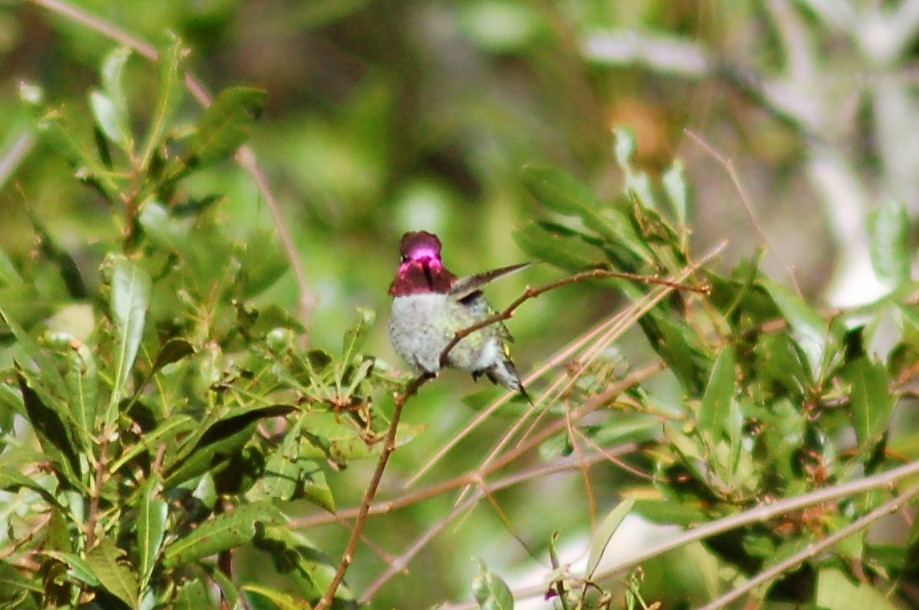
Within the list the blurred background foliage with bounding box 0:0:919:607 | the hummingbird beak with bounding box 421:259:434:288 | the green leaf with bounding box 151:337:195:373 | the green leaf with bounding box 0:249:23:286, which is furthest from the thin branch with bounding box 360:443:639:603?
the blurred background foliage with bounding box 0:0:919:607

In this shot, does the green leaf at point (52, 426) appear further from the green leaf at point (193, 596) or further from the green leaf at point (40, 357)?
the green leaf at point (193, 596)

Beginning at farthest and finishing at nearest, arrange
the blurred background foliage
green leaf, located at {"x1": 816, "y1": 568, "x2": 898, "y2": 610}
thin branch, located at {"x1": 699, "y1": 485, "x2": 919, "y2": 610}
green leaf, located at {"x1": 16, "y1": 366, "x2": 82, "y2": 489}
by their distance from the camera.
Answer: the blurred background foliage → green leaf, located at {"x1": 816, "y1": 568, "x2": 898, "y2": 610} → thin branch, located at {"x1": 699, "y1": 485, "x2": 919, "y2": 610} → green leaf, located at {"x1": 16, "y1": 366, "x2": 82, "y2": 489}

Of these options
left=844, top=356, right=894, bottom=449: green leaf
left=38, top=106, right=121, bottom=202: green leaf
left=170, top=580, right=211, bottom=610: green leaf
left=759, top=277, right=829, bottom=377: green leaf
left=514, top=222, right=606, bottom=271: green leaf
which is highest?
left=38, top=106, right=121, bottom=202: green leaf

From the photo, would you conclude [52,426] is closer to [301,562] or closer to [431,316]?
[301,562]

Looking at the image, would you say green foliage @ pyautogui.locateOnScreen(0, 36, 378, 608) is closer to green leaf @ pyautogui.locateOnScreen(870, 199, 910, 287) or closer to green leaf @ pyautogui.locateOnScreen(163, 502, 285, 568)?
green leaf @ pyautogui.locateOnScreen(163, 502, 285, 568)

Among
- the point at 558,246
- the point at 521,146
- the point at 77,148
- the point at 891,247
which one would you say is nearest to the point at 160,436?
the point at 77,148

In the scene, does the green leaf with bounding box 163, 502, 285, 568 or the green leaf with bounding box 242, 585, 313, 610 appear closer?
the green leaf with bounding box 163, 502, 285, 568

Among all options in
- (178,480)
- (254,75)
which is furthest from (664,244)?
(254,75)

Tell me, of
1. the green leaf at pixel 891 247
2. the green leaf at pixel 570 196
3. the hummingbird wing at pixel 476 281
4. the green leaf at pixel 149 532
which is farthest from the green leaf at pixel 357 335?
the green leaf at pixel 891 247
